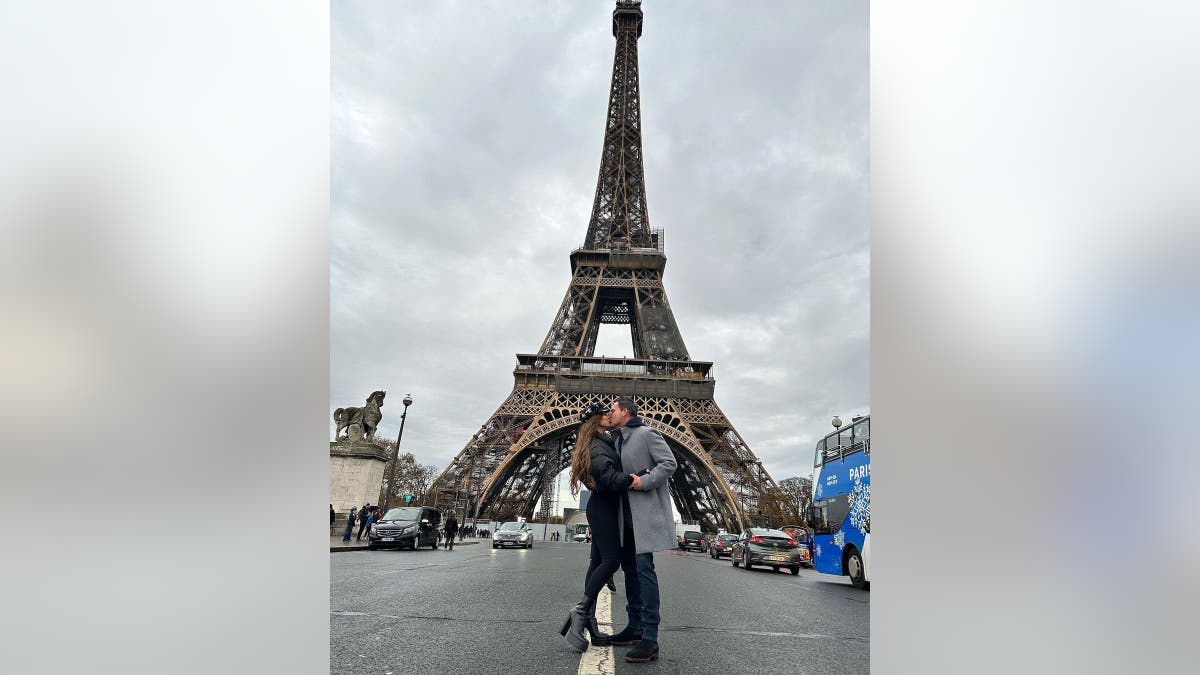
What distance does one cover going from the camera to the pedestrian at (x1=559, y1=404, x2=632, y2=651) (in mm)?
4066

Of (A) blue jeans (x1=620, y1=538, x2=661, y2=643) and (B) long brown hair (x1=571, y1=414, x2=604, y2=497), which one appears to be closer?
(A) blue jeans (x1=620, y1=538, x2=661, y2=643)

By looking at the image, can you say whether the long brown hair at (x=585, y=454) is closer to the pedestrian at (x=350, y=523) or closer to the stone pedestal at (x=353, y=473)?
the stone pedestal at (x=353, y=473)

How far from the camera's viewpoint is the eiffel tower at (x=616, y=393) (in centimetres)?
3544

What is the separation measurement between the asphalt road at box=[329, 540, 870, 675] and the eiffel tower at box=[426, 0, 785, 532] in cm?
2649

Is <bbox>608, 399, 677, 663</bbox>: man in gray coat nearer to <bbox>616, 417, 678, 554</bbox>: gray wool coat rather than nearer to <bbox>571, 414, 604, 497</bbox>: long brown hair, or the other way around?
<bbox>616, 417, 678, 554</bbox>: gray wool coat

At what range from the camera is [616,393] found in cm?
3975

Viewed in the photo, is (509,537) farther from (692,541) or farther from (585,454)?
(585,454)

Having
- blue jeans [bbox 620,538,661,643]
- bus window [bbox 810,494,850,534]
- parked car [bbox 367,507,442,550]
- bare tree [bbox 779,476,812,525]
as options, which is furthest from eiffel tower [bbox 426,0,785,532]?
blue jeans [bbox 620,538,661,643]
